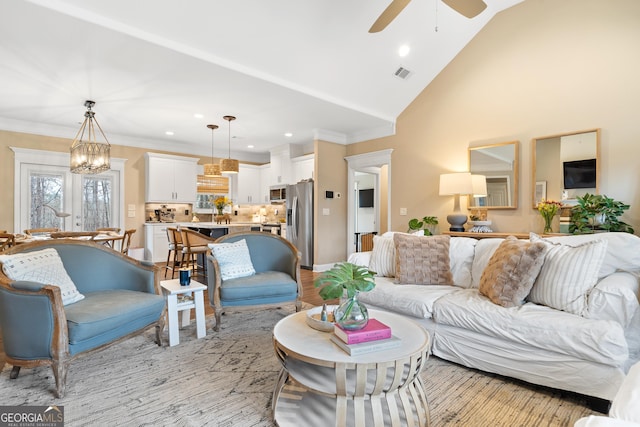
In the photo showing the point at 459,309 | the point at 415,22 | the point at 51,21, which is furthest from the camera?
the point at 415,22

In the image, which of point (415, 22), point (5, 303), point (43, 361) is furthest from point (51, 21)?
point (415, 22)

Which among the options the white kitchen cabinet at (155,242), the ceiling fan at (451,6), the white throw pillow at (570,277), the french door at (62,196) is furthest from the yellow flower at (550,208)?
the french door at (62,196)

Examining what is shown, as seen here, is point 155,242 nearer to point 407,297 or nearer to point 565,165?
point 407,297

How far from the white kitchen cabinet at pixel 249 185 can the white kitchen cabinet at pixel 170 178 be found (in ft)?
3.45

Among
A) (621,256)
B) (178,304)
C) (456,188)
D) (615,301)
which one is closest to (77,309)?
(178,304)

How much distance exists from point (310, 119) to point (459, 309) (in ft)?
13.2

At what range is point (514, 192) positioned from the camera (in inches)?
170

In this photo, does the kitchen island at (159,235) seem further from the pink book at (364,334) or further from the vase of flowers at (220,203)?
the pink book at (364,334)

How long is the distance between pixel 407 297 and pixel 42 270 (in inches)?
106

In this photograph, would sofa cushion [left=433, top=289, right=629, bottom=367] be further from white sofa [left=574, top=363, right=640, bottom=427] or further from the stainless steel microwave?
the stainless steel microwave

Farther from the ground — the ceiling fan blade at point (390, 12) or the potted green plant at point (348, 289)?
the ceiling fan blade at point (390, 12)

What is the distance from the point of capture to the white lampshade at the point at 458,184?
445 centimetres

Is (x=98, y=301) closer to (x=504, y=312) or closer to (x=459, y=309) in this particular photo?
(x=459, y=309)

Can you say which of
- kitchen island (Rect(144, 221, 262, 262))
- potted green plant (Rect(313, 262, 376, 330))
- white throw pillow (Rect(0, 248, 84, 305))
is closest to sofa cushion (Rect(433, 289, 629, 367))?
potted green plant (Rect(313, 262, 376, 330))
